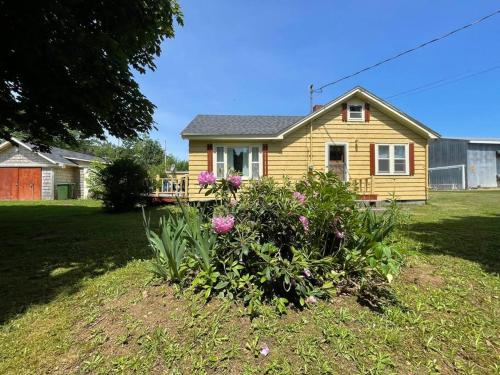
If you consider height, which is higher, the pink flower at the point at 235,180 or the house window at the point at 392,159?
the house window at the point at 392,159

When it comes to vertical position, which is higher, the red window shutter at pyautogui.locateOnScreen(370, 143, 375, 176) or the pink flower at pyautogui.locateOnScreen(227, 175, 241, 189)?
the red window shutter at pyautogui.locateOnScreen(370, 143, 375, 176)

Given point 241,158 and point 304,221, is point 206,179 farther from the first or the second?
point 241,158

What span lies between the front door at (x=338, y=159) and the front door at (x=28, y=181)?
1927 centimetres

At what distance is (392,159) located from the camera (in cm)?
1280

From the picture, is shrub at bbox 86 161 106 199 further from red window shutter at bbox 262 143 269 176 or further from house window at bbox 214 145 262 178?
red window shutter at bbox 262 143 269 176

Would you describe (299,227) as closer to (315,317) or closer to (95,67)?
(315,317)

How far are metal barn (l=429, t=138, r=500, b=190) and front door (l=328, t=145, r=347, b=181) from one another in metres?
21.5

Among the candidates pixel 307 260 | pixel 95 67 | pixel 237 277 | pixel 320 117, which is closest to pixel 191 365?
pixel 237 277

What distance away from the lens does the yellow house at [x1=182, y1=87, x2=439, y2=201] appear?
12.4m

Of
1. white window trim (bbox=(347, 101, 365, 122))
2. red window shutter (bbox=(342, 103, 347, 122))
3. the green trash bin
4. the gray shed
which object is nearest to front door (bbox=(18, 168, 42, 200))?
the gray shed

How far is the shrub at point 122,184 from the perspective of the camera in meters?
11.6

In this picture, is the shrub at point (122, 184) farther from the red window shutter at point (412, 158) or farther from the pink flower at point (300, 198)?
the red window shutter at point (412, 158)

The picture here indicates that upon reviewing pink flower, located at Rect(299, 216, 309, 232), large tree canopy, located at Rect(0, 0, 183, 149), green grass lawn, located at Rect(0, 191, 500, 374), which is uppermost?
large tree canopy, located at Rect(0, 0, 183, 149)

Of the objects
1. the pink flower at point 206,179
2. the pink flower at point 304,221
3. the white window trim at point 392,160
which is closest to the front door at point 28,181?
the white window trim at point 392,160
